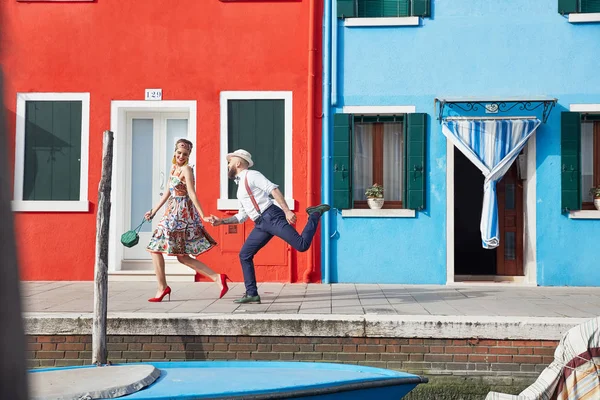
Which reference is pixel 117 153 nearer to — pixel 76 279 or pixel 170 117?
pixel 170 117

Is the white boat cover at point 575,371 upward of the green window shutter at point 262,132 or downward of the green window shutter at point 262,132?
downward

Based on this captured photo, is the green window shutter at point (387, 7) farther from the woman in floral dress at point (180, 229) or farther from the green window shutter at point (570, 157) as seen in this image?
the woman in floral dress at point (180, 229)

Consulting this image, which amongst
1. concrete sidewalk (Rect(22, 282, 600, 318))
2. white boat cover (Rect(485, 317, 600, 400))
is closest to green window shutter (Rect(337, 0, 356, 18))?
concrete sidewalk (Rect(22, 282, 600, 318))

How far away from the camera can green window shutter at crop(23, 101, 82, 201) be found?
9.77 metres

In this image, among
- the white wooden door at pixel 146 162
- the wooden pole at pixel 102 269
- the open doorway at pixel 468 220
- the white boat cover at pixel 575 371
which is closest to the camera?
the white boat cover at pixel 575 371

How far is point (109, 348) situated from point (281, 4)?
244 inches

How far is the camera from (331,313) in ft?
20.4

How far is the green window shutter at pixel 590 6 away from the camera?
31.2 feet

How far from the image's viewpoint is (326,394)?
13.9 feet

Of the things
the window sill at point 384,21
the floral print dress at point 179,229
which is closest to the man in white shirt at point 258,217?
the floral print dress at point 179,229

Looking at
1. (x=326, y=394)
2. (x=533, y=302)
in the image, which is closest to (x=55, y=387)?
(x=326, y=394)

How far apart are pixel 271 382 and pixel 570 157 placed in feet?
22.6

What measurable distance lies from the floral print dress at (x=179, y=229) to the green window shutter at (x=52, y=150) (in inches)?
133

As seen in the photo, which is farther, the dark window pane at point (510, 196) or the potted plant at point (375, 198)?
the dark window pane at point (510, 196)
